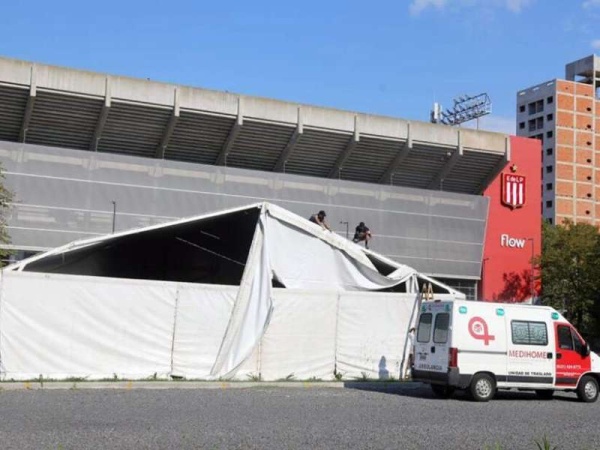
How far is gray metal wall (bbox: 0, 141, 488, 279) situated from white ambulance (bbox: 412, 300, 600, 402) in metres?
16.3

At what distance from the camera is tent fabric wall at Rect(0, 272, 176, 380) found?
1662cm

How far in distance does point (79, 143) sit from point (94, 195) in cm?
226

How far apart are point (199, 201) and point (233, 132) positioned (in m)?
3.16

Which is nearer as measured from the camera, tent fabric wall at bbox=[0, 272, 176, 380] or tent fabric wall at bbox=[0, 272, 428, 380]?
tent fabric wall at bbox=[0, 272, 176, 380]

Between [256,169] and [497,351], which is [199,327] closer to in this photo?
[497,351]

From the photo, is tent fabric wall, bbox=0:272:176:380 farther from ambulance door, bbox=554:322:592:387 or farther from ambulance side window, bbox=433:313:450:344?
ambulance door, bbox=554:322:592:387

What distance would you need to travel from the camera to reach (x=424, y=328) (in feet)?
57.4

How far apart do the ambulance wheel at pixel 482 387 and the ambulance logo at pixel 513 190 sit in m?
23.1

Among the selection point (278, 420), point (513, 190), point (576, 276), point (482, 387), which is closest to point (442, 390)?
point (482, 387)

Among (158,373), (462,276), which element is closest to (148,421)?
(158,373)

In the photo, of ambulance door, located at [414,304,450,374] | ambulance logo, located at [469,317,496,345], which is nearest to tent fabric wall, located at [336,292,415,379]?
ambulance door, located at [414,304,450,374]

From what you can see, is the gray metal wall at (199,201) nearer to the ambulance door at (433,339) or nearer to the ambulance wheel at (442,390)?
the ambulance door at (433,339)

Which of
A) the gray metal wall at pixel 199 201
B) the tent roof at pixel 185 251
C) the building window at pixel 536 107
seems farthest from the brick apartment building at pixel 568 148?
the tent roof at pixel 185 251

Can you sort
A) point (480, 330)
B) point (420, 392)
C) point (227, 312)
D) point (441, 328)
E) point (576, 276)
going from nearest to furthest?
point (480, 330) → point (441, 328) → point (420, 392) → point (227, 312) → point (576, 276)
